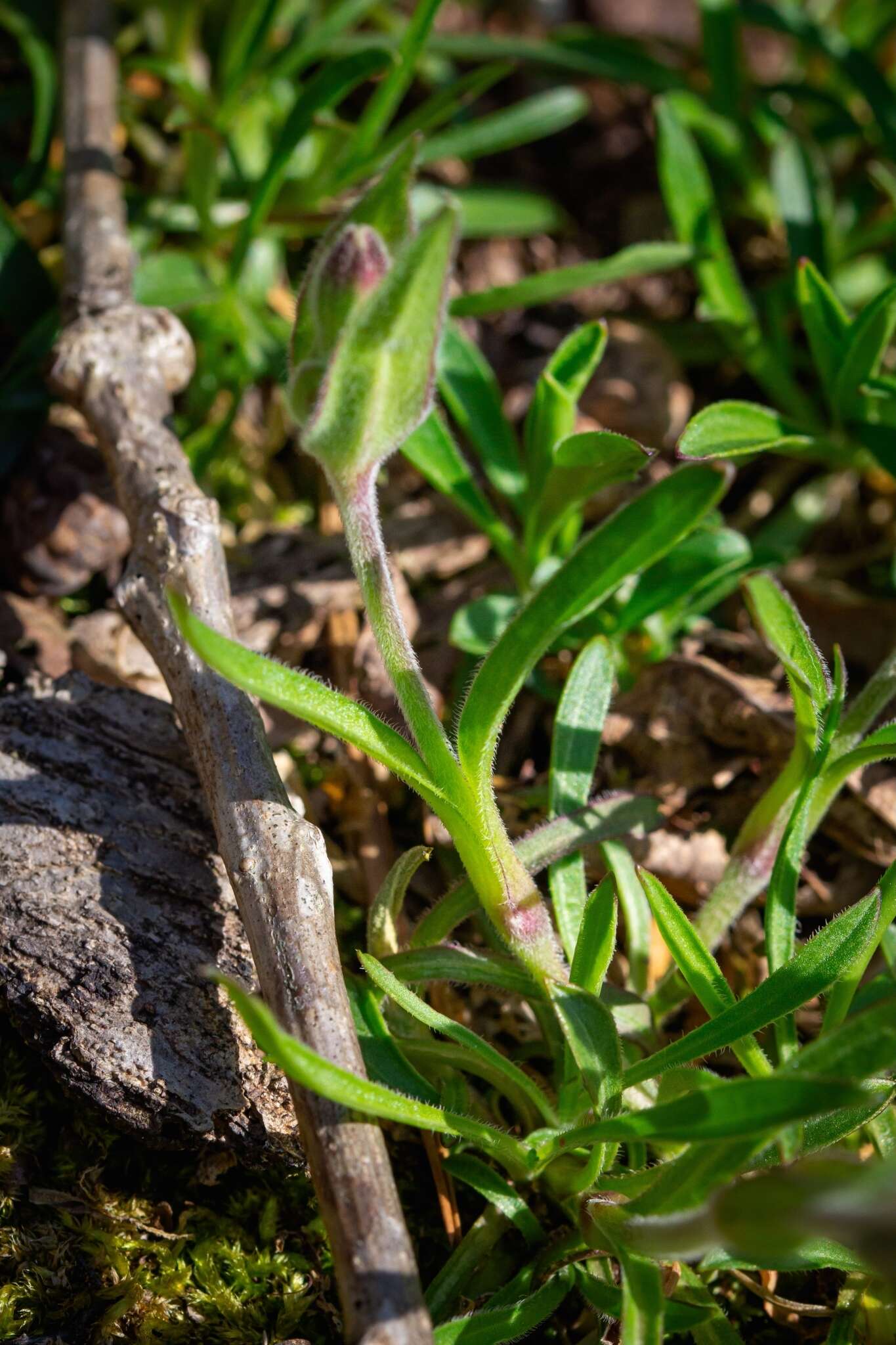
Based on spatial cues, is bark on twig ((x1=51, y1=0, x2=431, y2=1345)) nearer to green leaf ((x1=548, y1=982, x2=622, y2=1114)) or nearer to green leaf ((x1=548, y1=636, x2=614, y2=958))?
green leaf ((x1=548, y1=982, x2=622, y2=1114))

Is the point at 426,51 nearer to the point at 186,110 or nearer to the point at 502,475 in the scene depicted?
the point at 186,110

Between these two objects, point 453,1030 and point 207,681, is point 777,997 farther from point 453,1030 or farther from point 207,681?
point 207,681

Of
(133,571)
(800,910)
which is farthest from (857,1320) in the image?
(133,571)

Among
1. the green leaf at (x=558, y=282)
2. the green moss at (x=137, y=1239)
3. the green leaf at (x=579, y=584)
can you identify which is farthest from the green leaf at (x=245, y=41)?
the green moss at (x=137, y=1239)

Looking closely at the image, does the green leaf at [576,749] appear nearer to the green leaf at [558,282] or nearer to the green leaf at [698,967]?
the green leaf at [698,967]

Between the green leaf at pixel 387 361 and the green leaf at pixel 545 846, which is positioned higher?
the green leaf at pixel 387 361

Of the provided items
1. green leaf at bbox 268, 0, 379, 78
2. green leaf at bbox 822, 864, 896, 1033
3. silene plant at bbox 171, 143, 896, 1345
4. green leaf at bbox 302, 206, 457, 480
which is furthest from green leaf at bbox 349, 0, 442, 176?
green leaf at bbox 822, 864, 896, 1033
